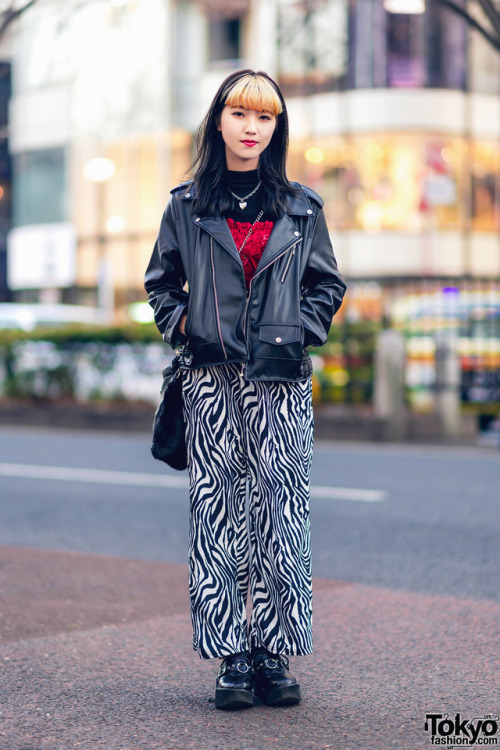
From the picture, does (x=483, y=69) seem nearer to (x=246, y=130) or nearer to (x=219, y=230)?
(x=246, y=130)

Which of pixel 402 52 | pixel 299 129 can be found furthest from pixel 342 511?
pixel 299 129

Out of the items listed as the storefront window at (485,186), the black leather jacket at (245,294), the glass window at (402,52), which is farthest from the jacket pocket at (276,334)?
the storefront window at (485,186)

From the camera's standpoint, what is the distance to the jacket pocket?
10.4 ft

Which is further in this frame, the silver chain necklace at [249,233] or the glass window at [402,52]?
the glass window at [402,52]

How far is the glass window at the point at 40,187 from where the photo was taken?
36.6 metres

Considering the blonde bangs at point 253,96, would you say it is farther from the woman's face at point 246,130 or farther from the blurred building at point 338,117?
the blurred building at point 338,117

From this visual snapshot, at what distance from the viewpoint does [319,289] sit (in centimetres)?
333

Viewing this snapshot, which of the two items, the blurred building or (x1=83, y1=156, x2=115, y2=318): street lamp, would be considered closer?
the blurred building

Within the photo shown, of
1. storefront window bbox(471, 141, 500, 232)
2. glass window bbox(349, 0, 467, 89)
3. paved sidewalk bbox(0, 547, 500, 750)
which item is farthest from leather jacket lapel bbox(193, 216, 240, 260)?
storefront window bbox(471, 141, 500, 232)

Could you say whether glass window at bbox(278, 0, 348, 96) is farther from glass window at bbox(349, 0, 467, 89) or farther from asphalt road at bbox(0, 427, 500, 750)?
asphalt road at bbox(0, 427, 500, 750)

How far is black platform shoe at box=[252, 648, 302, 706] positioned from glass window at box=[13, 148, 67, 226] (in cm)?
3428

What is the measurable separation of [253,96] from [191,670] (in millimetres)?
1904

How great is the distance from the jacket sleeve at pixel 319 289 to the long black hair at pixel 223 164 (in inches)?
6.2

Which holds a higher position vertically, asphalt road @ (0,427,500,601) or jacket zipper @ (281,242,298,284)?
jacket zipper @ (281,242,298,284)
